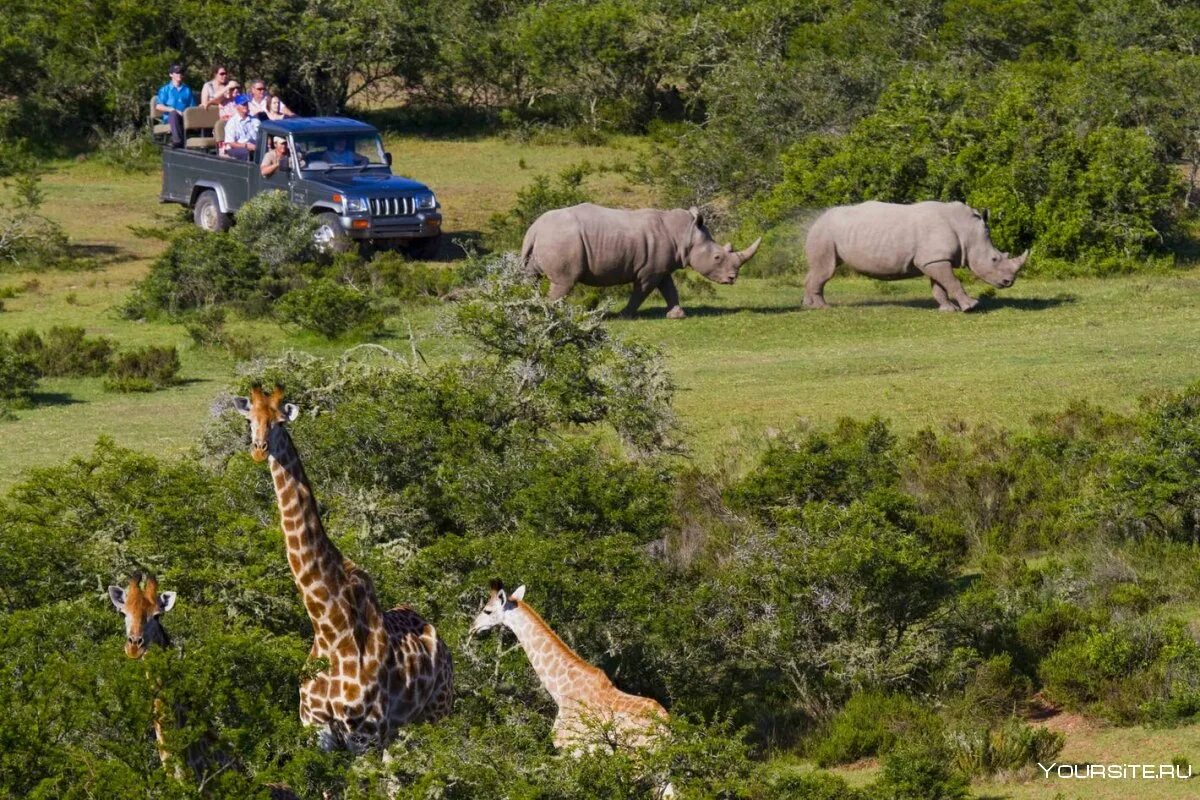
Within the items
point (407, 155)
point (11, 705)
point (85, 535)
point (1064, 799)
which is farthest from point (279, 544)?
point (407, 155)

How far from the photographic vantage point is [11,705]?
9.10 m

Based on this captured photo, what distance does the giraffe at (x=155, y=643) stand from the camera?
8656 millimetres

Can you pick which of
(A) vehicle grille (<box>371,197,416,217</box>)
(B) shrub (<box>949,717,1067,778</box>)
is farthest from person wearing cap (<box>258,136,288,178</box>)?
(B) shrub (<box>949,717,1067,778</box>)

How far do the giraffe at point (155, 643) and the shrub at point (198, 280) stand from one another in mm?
17154

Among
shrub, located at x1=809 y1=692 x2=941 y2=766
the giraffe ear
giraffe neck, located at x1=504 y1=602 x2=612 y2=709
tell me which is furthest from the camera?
shrub, located at x1=809 y1=692 x2=941 y2=766

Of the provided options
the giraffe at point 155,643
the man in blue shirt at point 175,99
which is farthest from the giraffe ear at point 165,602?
the man in blue shirt at point 175,99

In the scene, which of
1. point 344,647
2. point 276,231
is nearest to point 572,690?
point 344,647

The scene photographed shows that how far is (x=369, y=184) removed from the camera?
29.7m

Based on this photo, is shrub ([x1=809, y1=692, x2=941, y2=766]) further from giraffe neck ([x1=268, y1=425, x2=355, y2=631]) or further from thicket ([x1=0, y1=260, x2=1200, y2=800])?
giraffe neck ([x1=268, y1=425, x2=355, y2=631])

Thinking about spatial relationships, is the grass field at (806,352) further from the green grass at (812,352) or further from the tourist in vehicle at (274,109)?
the tourist in vehicle at (274,109)

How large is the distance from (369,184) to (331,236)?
125 cm

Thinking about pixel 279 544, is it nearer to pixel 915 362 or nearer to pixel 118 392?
pixel 118 392

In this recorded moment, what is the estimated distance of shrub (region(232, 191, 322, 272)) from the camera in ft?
90.3

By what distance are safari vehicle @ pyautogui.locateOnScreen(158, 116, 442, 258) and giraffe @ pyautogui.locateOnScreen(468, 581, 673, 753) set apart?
1833 centimetres
